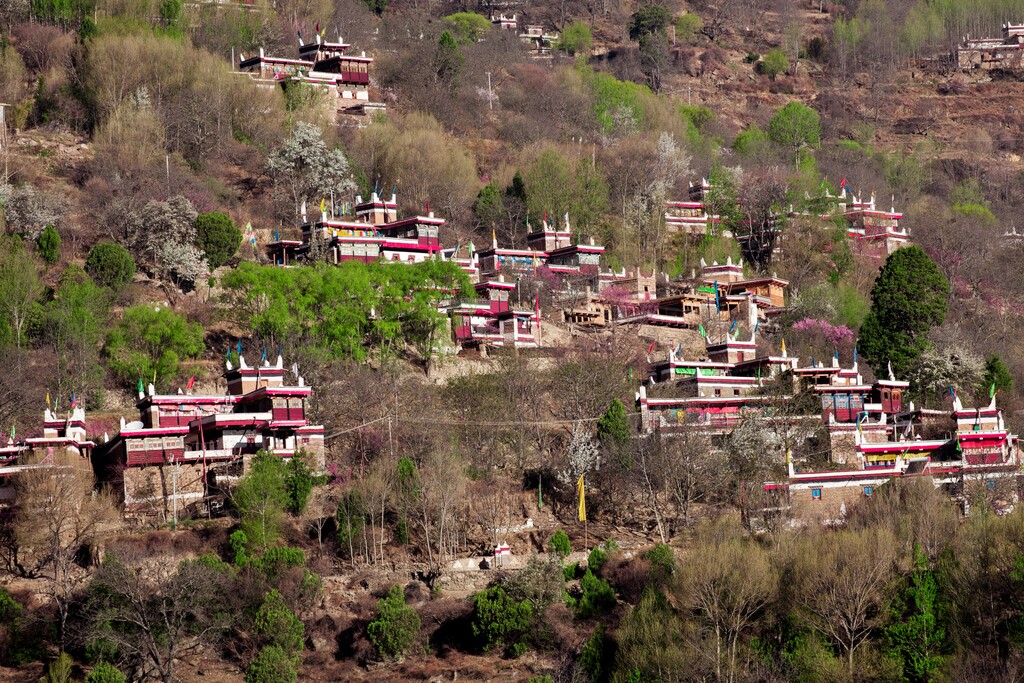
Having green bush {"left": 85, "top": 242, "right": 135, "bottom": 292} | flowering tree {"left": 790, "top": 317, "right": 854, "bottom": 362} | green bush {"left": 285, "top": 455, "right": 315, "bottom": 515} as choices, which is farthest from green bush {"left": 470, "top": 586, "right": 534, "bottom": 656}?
flowering tree {"left": 790, "top": 317, "right": 854, "bottom": 362}

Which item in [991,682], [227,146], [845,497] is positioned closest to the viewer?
[991,682]

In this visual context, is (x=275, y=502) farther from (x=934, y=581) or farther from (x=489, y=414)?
(x=934, y=581)

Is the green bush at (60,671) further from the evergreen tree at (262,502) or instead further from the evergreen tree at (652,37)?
the evergreen tree at (652,37)

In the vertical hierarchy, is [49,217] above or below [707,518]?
above

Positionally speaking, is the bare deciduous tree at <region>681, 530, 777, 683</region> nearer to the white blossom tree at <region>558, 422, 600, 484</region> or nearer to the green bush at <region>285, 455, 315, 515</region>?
the white blossom tree at <region>558, 422, 600, 484</region>

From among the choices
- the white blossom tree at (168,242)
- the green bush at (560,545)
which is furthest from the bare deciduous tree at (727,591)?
the white blossom tree at (168,242)

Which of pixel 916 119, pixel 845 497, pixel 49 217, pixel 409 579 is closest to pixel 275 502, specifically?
pixel 409 579
